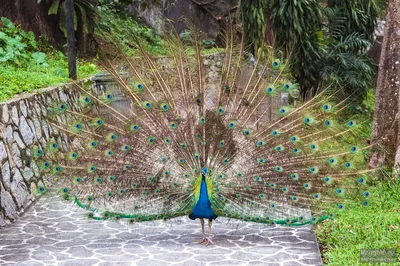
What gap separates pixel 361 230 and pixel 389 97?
270 cm

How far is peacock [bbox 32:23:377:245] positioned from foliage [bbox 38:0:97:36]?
21.0ft

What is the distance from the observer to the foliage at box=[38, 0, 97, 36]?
13430 millimetres

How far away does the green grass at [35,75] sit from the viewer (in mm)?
9602

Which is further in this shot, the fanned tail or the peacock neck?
the fanned tail

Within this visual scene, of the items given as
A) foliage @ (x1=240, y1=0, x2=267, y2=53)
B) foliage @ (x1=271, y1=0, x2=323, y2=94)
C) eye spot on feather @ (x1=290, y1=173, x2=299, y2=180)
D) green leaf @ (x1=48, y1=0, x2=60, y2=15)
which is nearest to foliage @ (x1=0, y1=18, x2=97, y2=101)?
green leaf @ (x1=48, y1=0, x2=60, y2=15)

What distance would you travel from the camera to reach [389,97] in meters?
9.30

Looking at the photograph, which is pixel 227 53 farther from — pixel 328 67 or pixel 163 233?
pixel 328 67

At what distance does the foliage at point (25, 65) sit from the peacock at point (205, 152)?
2.33 m

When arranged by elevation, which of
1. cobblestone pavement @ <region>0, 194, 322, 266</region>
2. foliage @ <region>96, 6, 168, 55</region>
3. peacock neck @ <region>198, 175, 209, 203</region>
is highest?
foliage @ <region>96, 6, 168, 55</region>

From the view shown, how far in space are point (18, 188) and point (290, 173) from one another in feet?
11.6

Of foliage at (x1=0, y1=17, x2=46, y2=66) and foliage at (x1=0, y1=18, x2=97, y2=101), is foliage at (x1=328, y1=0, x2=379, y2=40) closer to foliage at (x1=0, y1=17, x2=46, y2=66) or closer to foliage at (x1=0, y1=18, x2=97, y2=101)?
foliage at (x1=0, y1=18, x2=97, y2=101)

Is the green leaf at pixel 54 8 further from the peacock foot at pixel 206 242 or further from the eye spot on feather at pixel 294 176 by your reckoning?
the eye spot on feather at pixel 294 176

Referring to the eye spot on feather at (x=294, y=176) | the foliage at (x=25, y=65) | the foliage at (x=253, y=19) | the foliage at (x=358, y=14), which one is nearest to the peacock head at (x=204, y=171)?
the eye spot on feather at (x=294, y=176)

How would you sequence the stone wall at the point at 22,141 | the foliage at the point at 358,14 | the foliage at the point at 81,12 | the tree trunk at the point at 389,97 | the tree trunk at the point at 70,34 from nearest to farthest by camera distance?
the stone wall at the point at 22,141
the tree trunk at the point at 389,97
the tree trunk at the point at 70,34
the foliage at the point at 81,12
the foliage at the point at 358,14
